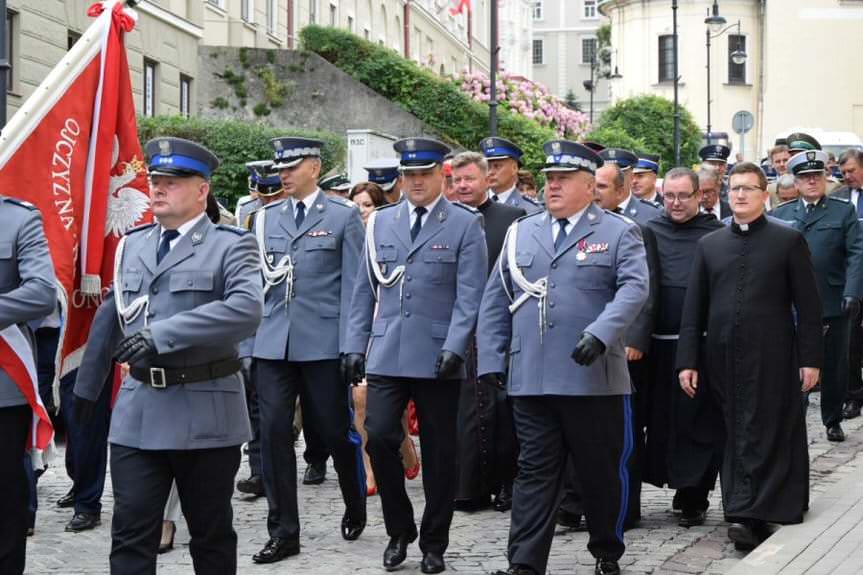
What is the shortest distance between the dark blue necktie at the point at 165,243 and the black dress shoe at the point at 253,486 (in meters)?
4.12

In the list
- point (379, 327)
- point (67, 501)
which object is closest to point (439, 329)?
point (379, 327)

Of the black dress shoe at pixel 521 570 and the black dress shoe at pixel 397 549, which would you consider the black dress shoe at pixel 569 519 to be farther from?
the black dress shoe at pixel 521 570

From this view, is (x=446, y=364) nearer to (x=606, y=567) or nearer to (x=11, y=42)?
(x=606, y=567)

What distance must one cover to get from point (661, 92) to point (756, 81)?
171 inches

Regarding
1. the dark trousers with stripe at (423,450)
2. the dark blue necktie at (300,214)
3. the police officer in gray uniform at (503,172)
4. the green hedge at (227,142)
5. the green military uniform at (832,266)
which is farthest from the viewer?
the green hedge at (227,142)

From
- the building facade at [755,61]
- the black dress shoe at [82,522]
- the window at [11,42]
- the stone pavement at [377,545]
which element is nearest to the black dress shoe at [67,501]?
the stone pavement at [377,545]

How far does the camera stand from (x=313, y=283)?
891cm

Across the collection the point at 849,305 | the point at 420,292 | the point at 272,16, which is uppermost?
the point at 272,16

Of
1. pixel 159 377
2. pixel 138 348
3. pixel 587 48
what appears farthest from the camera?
pixel 587 48

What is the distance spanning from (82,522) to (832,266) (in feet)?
20.9

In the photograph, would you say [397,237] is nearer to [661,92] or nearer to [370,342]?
[370,342]

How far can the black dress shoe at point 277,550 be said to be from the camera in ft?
27.2

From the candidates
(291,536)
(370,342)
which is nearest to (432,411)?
(370,342)

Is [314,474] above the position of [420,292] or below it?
below
